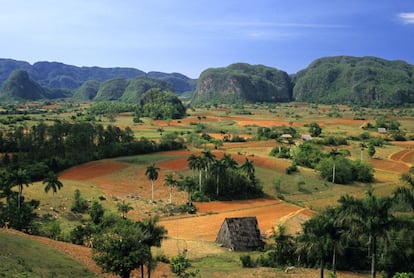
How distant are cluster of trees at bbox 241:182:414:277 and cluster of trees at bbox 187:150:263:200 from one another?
2402 centimetres

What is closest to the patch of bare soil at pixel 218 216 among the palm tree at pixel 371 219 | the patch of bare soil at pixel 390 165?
the palm tree at pixel 371 219

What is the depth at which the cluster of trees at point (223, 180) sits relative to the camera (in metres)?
65.5

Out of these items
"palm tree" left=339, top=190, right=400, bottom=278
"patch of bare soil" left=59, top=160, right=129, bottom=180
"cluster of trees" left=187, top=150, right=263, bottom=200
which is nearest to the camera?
"palm tree" left=339, top=190, right=400, bottom=278

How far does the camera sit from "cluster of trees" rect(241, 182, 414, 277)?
28.0 meters

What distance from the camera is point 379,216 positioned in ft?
90.9

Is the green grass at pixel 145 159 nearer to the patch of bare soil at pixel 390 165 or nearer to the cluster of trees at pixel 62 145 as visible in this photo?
the cluster of trees at pixel 62 145

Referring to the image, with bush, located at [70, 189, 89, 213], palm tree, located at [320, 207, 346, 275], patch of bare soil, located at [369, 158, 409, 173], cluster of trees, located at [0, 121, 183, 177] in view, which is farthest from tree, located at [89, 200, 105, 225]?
patch of bare soil, located at [369, 158, 409, 173]

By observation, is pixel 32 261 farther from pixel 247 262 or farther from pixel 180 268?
pixel 247 262

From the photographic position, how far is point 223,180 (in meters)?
66.0

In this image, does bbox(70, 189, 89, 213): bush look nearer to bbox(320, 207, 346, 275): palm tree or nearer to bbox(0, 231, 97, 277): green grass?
bbox(0, 231, 97, 277): green grass

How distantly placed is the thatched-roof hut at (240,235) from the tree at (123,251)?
16.5 meters

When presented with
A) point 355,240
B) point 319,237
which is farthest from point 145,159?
point 319,237

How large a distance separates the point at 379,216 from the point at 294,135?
9660 cm

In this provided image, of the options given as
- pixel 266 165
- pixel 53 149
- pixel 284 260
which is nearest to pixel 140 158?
pixel 53 149
